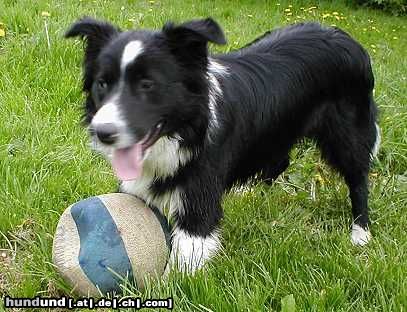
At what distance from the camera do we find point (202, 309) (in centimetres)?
251

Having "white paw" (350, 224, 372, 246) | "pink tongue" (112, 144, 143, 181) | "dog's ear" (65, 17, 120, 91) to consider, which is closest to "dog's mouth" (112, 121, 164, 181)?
"pink tongue" (112, 144, 143, 181)

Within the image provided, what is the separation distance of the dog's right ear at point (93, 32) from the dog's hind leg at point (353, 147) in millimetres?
1350

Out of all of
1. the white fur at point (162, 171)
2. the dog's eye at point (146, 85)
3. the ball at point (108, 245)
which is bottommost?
the ball at point (108, 245)

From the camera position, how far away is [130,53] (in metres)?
2.53

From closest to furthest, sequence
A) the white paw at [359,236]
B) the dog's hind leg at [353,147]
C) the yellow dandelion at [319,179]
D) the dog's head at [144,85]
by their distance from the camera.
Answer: the dog's head at [144,85] < the white paw at [359,236] < the dog's hind leg at [353,147] < the yellow dandelion at [319,179]

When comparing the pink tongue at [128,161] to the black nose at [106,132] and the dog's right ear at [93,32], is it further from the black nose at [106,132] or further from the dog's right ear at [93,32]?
the dog's right ear at [93,32]

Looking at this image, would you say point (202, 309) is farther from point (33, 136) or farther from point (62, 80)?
point (62, 80)

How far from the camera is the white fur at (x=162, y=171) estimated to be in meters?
2.75

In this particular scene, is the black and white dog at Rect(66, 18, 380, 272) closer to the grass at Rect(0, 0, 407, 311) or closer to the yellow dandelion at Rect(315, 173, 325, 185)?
the grass at Rect(0, 0, 407, 311)

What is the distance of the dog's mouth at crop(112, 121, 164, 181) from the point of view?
2.55 meters

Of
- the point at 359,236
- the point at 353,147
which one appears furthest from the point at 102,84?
the point at 359,236

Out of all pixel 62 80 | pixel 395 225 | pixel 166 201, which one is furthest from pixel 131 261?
pixel 62 80

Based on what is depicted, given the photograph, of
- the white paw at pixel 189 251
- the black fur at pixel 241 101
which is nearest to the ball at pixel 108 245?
the white paw at pixel 189 251

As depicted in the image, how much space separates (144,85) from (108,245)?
2.40 ft
